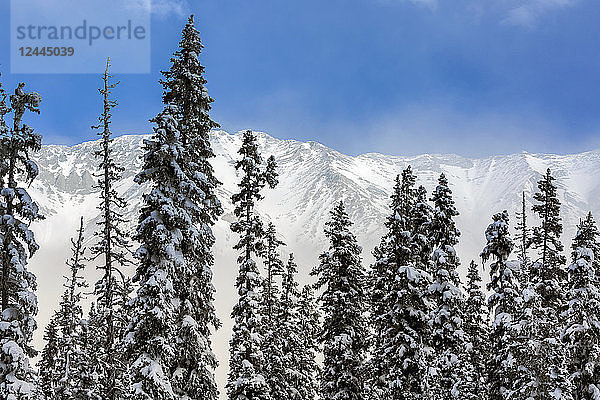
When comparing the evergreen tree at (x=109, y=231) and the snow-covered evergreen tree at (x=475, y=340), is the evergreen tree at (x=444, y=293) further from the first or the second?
the evergreen tree at (x=109, y=231)

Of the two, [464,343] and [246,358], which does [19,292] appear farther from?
[464,343]

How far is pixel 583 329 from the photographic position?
2812 cm

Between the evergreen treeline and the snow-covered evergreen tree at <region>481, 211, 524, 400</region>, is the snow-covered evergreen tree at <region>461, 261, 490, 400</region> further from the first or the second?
the snow-covered evergreen tree at <region>481, 211, 524, 400</region>

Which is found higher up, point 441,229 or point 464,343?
point 441,229

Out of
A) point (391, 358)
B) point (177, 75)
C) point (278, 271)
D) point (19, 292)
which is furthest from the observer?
point (278, 271)

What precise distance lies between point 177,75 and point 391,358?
58.2ft

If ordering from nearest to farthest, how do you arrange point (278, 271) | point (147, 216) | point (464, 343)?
point (147, 216) → point (464, 343) → point (278, 271)

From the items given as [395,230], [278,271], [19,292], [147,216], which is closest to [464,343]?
[395,230]

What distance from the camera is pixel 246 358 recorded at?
3145 cm

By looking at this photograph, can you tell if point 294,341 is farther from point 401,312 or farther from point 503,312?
point 503,312

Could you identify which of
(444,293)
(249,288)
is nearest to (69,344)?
(249,288)

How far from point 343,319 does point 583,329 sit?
503 inches

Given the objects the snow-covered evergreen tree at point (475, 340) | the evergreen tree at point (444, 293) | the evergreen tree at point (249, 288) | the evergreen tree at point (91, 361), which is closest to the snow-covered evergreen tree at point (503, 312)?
the evergreen tree at point (444, 293)

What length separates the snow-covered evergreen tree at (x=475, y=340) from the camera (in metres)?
38.2
